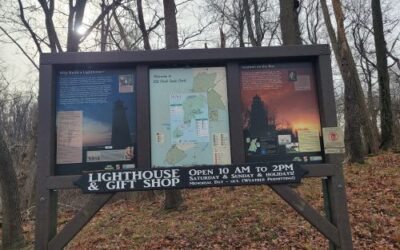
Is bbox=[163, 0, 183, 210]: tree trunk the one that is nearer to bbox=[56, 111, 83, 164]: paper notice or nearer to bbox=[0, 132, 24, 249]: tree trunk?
bbox=[0, 132, 24, 249]: tree trunk

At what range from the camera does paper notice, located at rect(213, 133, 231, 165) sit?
4551mm

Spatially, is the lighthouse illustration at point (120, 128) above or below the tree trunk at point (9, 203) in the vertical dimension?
above

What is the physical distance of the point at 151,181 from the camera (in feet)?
14.2

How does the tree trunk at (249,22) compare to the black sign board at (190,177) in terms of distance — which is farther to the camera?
the tree trunk at (249,22)

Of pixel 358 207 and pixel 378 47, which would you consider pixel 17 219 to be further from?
pixel 378 47

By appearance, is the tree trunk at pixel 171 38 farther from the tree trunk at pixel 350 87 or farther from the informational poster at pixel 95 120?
the tree trunk at pixel 350 87

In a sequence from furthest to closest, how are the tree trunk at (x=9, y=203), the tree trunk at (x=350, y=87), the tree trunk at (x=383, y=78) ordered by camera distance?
the tree trunk at (x=383, y=78)
the tree trunk at (x=350, y=87)
the tree trunk at (x=9, y=203)

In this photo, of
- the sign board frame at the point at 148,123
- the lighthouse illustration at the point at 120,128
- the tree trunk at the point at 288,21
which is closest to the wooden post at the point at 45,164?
the sign board frame at the point at 148,123

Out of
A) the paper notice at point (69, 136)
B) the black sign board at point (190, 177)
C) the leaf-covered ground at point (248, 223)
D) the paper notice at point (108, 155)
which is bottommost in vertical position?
the leaf-covered ground at point (248, 223)

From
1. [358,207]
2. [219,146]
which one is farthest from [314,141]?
[358,207]

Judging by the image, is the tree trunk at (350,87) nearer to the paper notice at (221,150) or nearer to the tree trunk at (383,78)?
the tree trunk at (383,78)

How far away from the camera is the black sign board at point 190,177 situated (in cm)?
433

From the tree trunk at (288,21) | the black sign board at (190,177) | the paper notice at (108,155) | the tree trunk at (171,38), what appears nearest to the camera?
the black sign board at (190,177)

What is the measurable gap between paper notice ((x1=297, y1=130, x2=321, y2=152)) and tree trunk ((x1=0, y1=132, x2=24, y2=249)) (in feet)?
20.7
